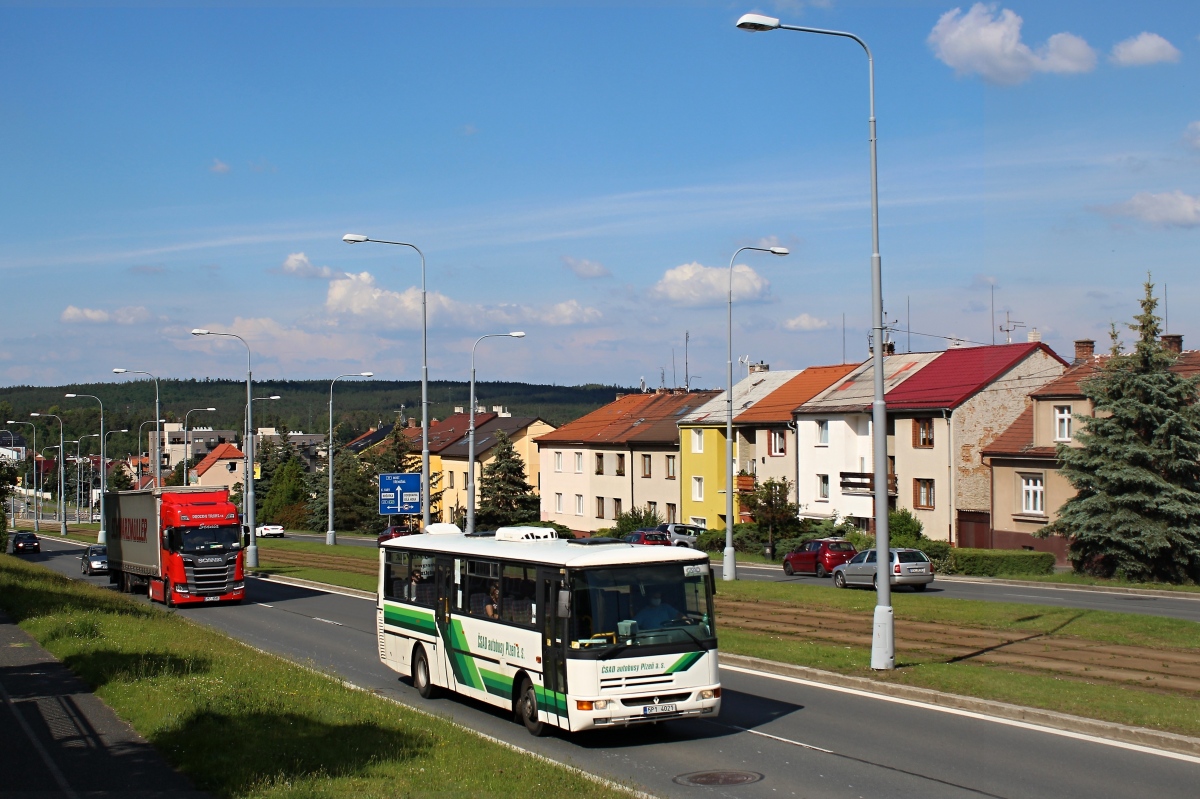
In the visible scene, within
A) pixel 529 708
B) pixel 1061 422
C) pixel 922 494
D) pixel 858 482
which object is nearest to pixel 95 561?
pixel 922 494

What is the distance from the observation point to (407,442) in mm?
83188

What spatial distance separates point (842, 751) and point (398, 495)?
30.1 metres

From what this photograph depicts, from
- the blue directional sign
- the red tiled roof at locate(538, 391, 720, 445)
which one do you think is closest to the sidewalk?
the blue directional sign

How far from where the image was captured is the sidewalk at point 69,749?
9977 millimetres

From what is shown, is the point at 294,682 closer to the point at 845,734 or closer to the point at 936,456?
the point at 845,734

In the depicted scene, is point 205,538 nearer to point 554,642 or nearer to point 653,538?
point 653,538

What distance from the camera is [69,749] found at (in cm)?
1162

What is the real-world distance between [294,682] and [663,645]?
5.49 meters

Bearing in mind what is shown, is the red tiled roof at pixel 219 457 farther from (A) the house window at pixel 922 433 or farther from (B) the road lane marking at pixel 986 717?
(B) the road lane marking at pixel 986 717

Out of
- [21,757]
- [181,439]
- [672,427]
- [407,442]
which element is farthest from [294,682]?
[181,439]

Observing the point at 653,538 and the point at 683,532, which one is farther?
the point at 683,532

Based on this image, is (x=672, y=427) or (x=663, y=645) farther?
(x=672, y=427)

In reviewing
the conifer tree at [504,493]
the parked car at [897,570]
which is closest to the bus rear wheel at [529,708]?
the parked car at [897,570]

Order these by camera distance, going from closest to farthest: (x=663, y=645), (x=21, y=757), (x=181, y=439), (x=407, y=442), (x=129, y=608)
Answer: (x=21, y=757), (x=663, y=645), (x=129, y=608), (x=407, y=442), (x=181, y=439)
